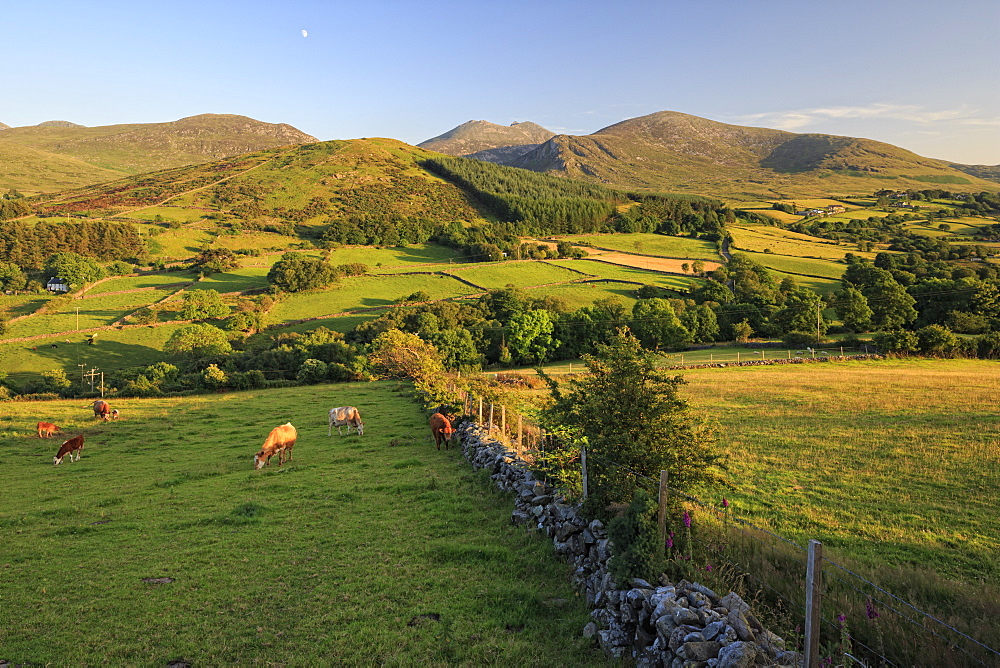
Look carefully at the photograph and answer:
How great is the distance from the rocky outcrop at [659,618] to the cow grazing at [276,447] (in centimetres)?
1420

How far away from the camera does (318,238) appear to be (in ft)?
480

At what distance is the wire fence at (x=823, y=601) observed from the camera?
257 inches

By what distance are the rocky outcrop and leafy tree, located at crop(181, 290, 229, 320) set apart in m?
90.3

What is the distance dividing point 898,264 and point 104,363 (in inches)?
5712

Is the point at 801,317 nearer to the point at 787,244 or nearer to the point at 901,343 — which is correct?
the point at 901,343

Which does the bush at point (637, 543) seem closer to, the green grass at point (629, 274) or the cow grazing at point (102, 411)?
the cow grazing at point (102, 411)

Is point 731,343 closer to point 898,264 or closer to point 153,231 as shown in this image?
point 898,264

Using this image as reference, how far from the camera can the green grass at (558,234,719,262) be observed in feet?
→ 447

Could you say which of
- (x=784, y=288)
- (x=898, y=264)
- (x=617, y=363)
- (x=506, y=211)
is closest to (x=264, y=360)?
(x=617, y=363)

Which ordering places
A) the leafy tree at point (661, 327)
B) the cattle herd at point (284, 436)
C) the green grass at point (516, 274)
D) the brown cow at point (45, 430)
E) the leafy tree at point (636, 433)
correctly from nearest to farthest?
the leafy tree at point (636, 433) → the cattle herd at point (284, 436) → the brown cow at point (45, 430) → the leafy tree at point (661, 327) → the green grass at point (516, 274)

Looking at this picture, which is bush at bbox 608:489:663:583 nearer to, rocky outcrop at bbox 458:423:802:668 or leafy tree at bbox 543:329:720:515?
rocky outcrop at bbox 458:423:802:668

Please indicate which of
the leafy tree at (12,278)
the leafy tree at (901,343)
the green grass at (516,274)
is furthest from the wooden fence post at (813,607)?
the leafy tree at (12,278)

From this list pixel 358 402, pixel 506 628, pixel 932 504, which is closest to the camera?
pixel 506 628

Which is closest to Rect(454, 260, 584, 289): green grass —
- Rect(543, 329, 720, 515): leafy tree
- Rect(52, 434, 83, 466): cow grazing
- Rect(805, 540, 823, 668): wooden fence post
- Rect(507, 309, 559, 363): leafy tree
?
Rect(507, 309, 559, 363): leafy tree
